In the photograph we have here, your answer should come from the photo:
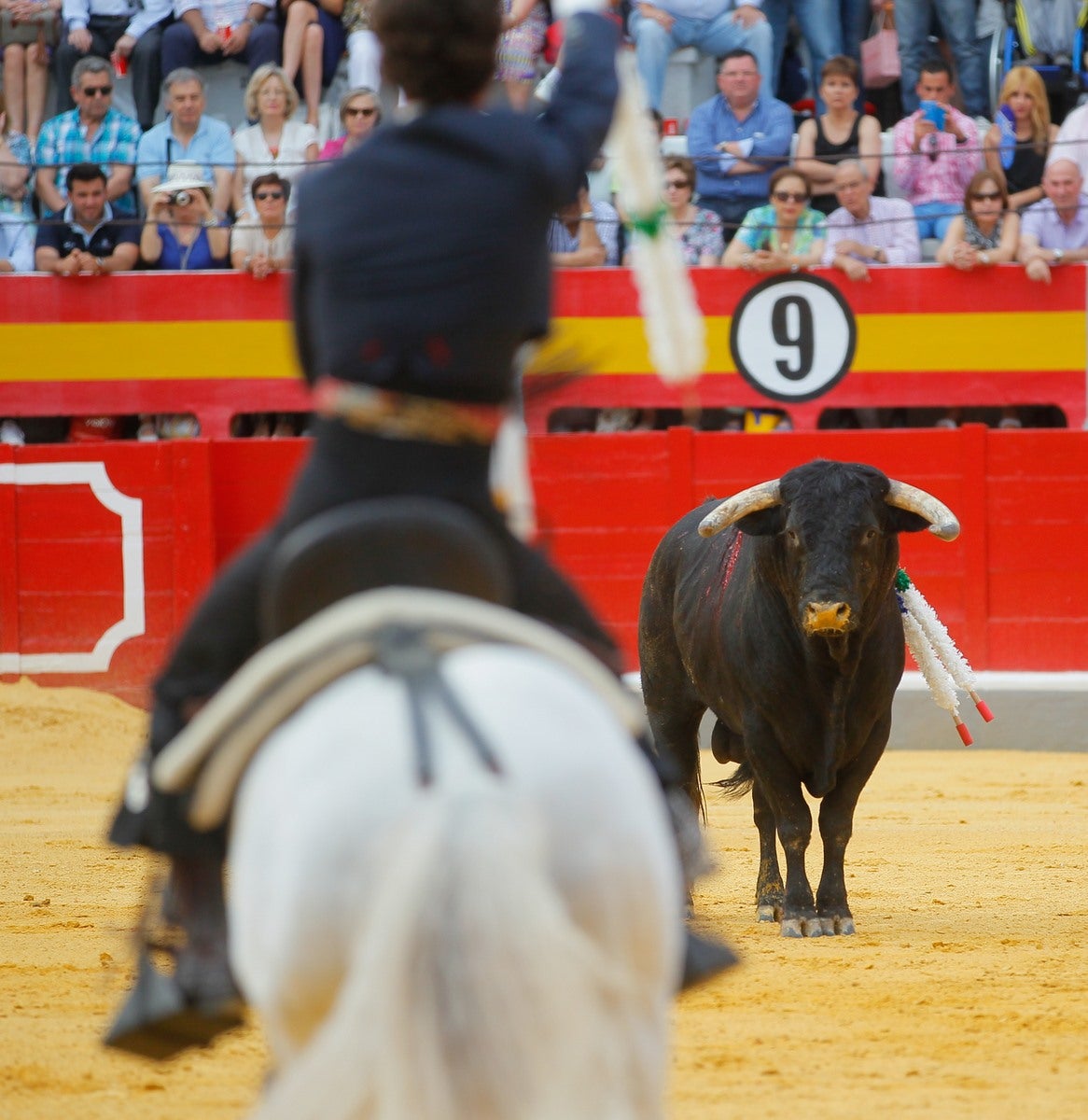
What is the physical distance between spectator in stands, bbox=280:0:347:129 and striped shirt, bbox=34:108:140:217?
0.99 m

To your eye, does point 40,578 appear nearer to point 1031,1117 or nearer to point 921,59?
point 921,59

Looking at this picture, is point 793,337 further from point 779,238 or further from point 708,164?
point 708,164

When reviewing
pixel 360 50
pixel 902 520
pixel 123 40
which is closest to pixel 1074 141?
pixel 360 50

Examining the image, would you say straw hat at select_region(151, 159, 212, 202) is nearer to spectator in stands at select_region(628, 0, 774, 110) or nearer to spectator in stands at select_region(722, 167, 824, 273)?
spectator in stands at select_region(628, 0, 774, 110)

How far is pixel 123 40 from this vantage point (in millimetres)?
11203

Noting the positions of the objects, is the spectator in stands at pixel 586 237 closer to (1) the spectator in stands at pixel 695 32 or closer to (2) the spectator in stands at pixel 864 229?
(1) the spectator in stands at pixel 695 32

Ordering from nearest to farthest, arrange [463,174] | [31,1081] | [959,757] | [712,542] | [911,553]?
[463,174] < [31,1081] < [712,542] < [959,757] < [911,553]

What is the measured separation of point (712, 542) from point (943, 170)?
4.43m

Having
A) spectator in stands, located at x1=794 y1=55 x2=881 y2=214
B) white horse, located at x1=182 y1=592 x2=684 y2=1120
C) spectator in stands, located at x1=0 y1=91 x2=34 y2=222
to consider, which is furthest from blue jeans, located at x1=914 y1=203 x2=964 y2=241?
white horse, located at x1=182 y1=592 x2=684 y2=1120

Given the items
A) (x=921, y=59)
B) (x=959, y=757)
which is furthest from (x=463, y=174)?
(x=921, y=59)

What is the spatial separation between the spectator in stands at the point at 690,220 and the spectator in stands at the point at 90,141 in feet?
9.50

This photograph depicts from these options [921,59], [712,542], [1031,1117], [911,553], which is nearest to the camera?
[1031,1117]

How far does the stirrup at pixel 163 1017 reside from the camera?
93.7 inches

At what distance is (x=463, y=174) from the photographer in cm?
231
